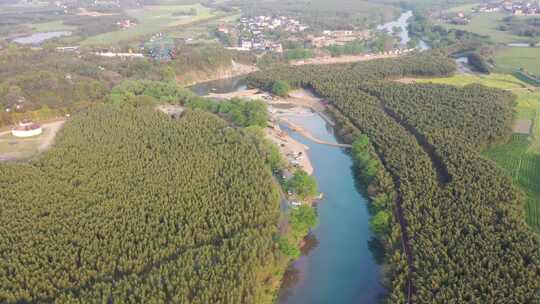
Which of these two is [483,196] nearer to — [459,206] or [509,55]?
[459,206]

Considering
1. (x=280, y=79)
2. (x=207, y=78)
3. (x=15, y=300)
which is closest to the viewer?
(x=15, y=300)

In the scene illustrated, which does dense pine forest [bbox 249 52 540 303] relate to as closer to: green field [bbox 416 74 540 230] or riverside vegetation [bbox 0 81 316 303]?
green field [bbox 416 74 540 230]

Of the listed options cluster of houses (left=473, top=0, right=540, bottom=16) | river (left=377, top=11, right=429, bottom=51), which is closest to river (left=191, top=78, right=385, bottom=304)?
river (left=377, top=11, right=429, bottom=51)

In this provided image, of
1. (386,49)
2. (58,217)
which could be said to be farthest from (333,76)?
(58,217)

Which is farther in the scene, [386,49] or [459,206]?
[386,49]

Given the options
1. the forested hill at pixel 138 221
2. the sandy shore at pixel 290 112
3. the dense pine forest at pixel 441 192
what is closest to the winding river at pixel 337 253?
the dense pine forest at pixel 441 192

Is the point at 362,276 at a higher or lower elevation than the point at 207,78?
lower
